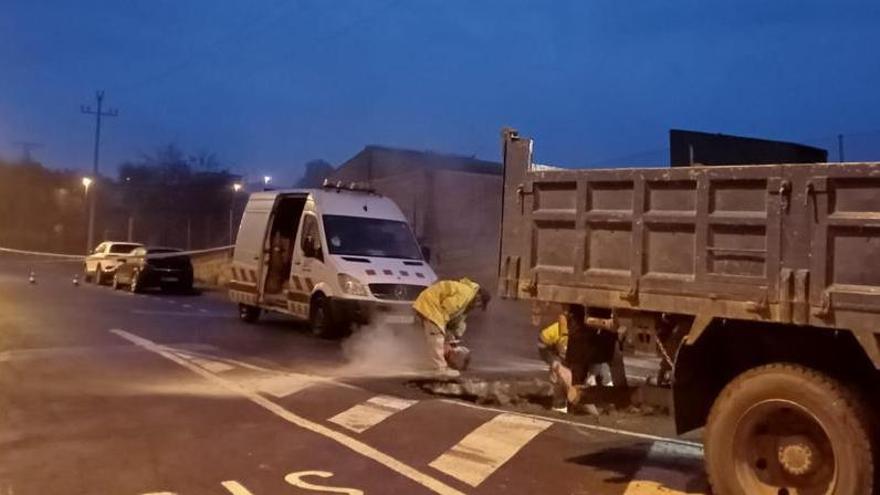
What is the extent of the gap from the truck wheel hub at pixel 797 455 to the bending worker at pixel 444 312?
21.1 ft

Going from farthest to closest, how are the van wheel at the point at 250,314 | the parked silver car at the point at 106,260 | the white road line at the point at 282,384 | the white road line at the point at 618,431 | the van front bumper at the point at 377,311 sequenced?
1. the parked silver car at the point at 106,260
2. the van wheel at the point at 250,314
3. the van front bumper at the point at 377,311
4. the white road line at the point at 282,384
5. the white road line at the point at 618,431

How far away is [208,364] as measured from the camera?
1281 cm

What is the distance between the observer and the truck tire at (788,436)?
5.26 m

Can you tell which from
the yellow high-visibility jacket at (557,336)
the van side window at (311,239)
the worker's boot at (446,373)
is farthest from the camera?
the van side window at (311,239)

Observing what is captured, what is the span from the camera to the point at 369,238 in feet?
56.4

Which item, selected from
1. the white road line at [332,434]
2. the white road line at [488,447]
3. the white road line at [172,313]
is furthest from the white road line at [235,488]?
the white road line at [172,313]

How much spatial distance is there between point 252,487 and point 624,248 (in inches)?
117

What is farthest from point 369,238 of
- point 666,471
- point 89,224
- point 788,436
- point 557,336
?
point 89,224

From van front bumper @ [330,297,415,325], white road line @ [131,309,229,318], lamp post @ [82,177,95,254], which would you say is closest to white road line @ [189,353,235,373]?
van front bumper @ [330,297,415,325]

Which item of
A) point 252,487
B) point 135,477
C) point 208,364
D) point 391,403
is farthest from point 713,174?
point 208,364

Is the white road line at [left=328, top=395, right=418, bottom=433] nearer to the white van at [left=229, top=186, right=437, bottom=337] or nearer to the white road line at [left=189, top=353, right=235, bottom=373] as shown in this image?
the white road line at [left=189, top=353, right=235, bottom=373]

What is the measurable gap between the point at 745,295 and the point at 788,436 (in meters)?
0.85

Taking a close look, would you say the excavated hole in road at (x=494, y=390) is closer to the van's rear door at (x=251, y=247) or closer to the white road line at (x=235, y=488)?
the white road line at (x=235, y=488)

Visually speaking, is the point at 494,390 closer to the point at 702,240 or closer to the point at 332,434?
the point at 332,434
